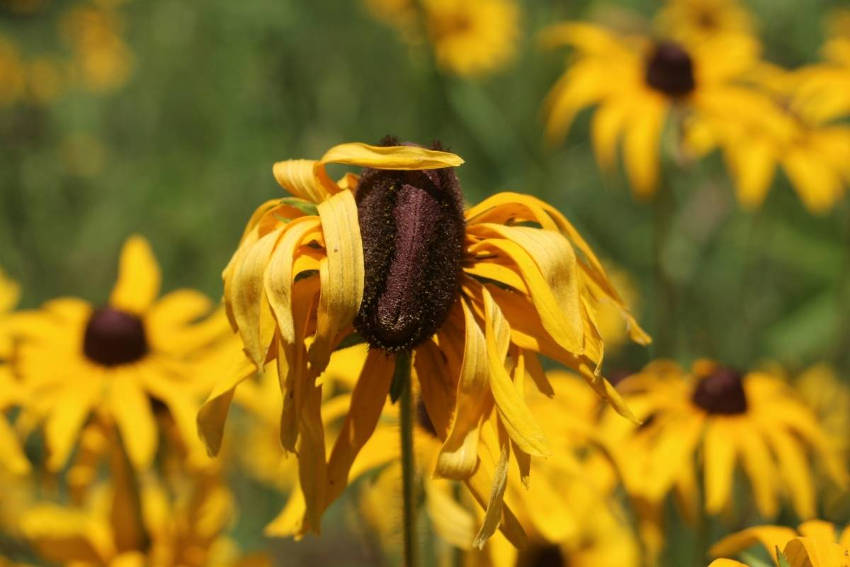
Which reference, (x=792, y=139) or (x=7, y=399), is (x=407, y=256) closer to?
(x=7, y=399)

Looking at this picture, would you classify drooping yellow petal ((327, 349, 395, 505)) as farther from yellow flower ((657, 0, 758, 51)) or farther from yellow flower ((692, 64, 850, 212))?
yellow flower ((657, 0, 758, 51))

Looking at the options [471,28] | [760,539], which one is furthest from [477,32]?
[760,539]

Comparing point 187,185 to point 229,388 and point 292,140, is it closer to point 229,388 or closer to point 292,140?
point 292,140

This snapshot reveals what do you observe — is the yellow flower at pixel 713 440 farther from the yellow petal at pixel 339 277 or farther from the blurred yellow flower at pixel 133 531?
the yellow petal at pixel 339 277

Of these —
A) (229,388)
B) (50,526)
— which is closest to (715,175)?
(50,526)

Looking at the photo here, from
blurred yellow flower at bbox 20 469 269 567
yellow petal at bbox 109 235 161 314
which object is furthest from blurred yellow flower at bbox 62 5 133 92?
blurred yellow flower at bbox 20 469 269 567

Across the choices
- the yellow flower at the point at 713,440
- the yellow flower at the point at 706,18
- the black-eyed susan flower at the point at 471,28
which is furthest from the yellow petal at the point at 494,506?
the yellow flower at the point at 706,18

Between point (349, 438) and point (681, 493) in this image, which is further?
point (681, 493)
